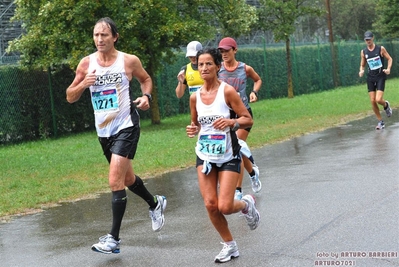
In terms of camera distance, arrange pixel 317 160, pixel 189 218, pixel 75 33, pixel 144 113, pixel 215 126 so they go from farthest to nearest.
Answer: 1. pixel 144 113
2. pixel 75 33
3. pixel 317 160
4. pixel 189 218
5. pixel 215 126

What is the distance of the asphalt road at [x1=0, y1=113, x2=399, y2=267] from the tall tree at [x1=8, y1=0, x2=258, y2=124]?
951 cm

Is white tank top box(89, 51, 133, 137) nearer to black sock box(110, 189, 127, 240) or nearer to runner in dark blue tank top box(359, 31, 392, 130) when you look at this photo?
black sock box(110, 189, 127, 240)

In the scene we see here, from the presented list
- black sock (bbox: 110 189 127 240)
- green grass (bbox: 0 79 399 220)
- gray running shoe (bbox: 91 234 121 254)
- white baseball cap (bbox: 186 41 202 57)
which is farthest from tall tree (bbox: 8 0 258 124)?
gray running shoe (bbox: 91 234 121 254)

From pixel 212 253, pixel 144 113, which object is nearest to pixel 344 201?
pixel 212 253

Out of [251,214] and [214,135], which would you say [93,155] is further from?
[214,135]

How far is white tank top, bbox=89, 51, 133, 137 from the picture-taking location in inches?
285

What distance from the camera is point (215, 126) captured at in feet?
21.7

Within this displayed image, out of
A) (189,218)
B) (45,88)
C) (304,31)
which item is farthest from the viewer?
(304,31)

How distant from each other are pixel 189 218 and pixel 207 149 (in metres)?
1.98

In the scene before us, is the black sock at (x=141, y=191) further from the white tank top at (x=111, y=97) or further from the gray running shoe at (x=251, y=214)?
the gray running shoe at (x=251, y=214)

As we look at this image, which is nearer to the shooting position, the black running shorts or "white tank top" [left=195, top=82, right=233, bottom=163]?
"white tank top" [left=195, top=82, right=233, bottom=163]

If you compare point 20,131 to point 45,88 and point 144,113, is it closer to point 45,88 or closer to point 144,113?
point 45,88

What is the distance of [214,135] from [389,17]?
47.1m

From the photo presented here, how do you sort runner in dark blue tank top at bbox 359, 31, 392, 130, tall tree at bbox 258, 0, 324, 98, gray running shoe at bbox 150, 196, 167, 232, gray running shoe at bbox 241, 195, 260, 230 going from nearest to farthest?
gray running shoe at bbox 241, 195, 260, 230
gray running shoe at bbox 150, 196, 167, 232
runner in dark blue tank top at bbox 359, 31, 392, 130
tall tree at bbox 258, 0, 324, 98
